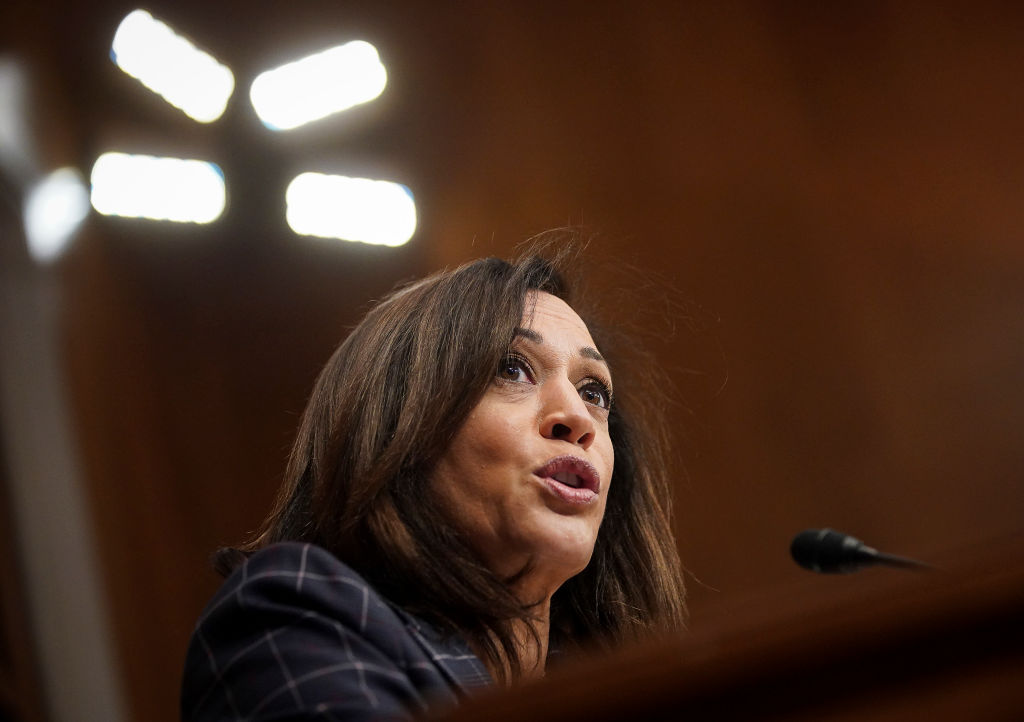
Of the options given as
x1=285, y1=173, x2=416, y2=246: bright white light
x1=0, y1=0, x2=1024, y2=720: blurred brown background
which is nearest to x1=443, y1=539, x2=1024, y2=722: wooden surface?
x1=0, y1=0, x2=1024, y2=720: blurred brown background

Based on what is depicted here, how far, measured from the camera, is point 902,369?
2688 mm

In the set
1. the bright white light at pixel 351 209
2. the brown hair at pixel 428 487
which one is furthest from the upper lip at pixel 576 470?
the bright white light at pixel 351 209

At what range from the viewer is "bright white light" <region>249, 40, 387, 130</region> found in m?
3.07

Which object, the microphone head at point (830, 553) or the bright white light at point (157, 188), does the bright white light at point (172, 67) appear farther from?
the microphone head at point (830, 553)

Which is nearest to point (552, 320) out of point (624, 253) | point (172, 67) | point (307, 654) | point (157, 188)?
point (307, 654)

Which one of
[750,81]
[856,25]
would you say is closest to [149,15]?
[750,81]

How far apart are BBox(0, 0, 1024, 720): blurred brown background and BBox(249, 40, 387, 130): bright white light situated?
44 mm

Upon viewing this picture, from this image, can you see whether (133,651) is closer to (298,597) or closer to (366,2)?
(298,597)

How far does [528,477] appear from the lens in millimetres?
1282

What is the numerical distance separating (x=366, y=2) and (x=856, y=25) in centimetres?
134

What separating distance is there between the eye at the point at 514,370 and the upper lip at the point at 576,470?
0.42ft

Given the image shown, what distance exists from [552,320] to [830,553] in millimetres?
457

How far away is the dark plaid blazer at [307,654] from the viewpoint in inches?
35.9

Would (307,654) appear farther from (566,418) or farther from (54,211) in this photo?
(54,211)
